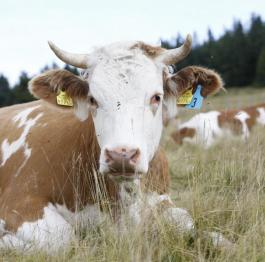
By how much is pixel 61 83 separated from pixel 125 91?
0.96 meters

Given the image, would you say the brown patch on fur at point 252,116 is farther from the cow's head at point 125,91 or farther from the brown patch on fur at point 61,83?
the brown patch on fur at point 61,83

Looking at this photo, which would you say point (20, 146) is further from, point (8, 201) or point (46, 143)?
point (8, 201)

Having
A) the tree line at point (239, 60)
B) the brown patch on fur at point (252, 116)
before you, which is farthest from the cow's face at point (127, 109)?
the tree line at point (239, 60)

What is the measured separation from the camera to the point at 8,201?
5.06m

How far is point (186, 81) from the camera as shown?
5051 millimetres

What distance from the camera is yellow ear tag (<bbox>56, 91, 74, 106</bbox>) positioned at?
16.8ft

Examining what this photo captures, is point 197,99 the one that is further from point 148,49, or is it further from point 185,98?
point 148,49

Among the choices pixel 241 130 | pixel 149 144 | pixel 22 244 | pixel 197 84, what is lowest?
pixel 241 130

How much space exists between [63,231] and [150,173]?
108cm

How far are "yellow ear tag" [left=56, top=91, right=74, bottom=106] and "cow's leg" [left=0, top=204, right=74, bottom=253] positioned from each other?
0.99 meters

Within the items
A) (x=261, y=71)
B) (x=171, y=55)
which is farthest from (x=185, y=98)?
(x=261, y=71)

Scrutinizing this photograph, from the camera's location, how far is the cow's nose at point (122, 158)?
12.4 feet

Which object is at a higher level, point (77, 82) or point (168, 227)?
point (77, 82)

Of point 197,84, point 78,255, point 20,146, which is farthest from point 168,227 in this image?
point 20,146
